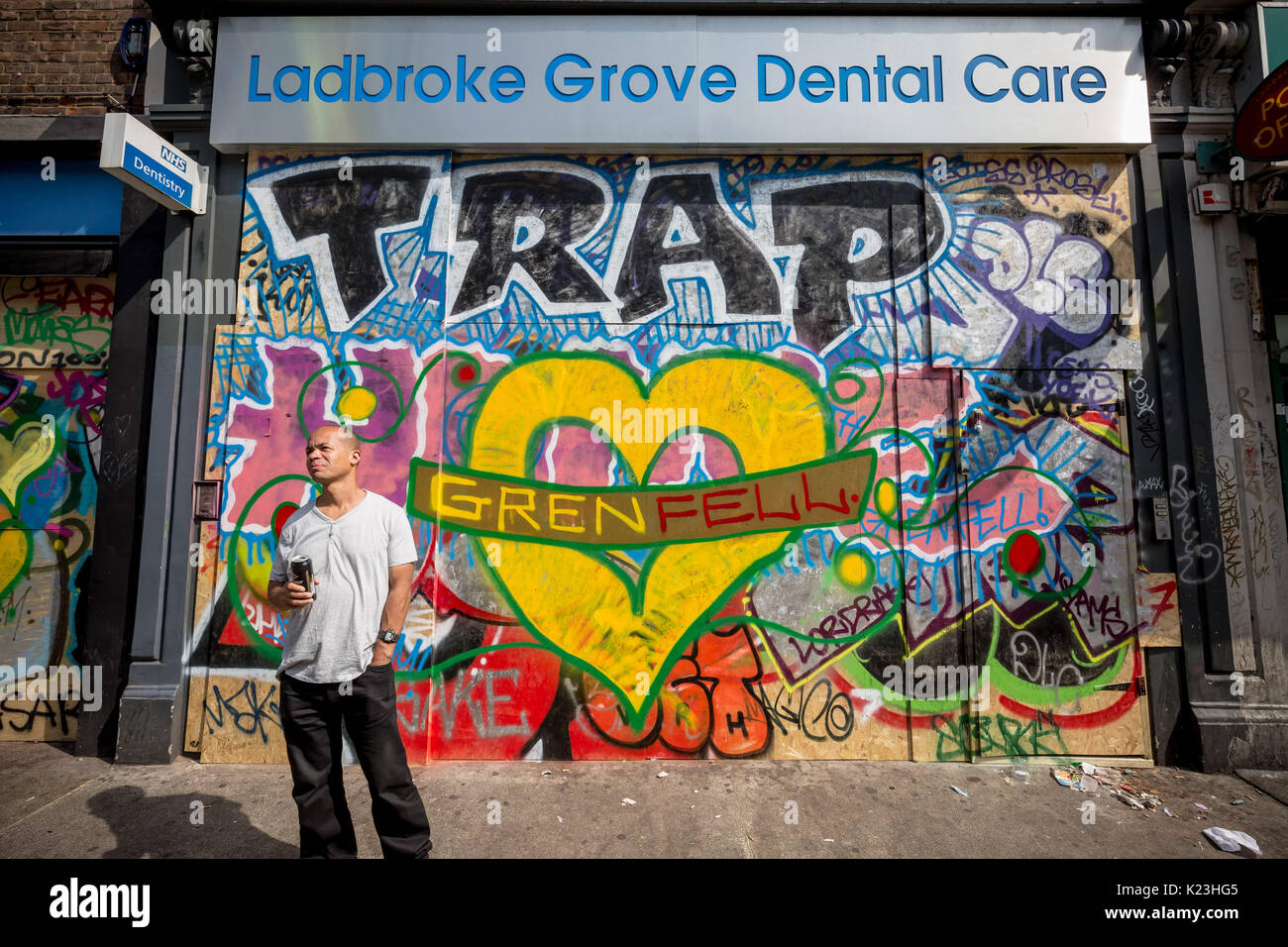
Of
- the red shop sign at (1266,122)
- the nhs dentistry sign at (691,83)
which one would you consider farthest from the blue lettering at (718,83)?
the red shop sign at (1266,122)

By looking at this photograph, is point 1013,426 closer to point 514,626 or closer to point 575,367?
point 575,367

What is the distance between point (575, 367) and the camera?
445cm

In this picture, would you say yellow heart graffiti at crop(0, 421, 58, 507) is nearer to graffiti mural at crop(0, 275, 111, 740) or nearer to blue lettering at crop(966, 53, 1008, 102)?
graffiti mural at crop(0, 275, 111, 740)

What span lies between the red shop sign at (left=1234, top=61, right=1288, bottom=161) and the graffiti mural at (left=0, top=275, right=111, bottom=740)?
877cm

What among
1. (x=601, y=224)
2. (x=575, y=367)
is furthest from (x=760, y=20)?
(x=575, y=367)

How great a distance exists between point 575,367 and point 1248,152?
5.04 m

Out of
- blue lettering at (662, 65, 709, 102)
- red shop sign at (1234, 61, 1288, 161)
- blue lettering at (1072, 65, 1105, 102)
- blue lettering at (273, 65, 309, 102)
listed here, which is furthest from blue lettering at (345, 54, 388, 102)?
red shop sign at (1234, 61, 1288, 161)

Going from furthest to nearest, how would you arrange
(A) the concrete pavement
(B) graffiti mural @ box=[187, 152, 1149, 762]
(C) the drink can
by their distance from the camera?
(B) graffiti mural @ box=[187, 152, 1149, 762], (A) the concrete pavement, (C) the drink can

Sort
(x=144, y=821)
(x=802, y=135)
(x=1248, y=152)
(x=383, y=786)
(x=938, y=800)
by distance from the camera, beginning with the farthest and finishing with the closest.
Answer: (x=802, y=135) < (x=1248, y=152) < (x=938, y=800) < (x=144, y=821) < (x=383, y=786)

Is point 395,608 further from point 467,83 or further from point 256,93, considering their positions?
point 256,93

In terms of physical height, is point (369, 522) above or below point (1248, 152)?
below

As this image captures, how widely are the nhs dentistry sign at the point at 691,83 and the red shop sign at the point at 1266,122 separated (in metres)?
0.56

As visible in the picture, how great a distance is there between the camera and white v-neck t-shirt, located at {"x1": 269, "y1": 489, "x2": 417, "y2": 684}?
2648 mm

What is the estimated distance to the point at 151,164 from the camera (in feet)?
13.3
